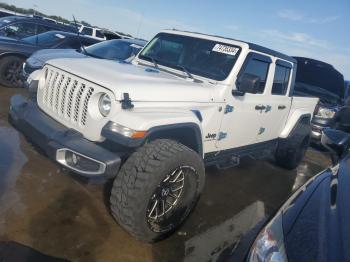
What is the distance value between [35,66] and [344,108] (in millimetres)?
7251

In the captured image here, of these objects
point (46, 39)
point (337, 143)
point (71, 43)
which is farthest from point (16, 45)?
point (337, 143)

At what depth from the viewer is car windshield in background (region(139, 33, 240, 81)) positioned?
4.07 metres

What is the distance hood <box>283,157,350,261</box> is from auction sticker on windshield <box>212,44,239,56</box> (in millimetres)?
2125

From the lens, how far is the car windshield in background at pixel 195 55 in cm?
407

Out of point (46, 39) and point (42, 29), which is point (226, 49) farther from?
point (42, 29)

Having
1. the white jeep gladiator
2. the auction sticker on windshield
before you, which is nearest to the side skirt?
the white jeep gladiator

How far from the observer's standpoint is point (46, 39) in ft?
27.1

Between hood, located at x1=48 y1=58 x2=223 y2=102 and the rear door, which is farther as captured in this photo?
the rear door

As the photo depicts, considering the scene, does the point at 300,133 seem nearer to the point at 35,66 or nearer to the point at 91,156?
the point at 91,156

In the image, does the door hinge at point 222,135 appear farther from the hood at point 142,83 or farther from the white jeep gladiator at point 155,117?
the hood at point 142,83

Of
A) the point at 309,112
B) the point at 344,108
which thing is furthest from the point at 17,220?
the point at 344,108

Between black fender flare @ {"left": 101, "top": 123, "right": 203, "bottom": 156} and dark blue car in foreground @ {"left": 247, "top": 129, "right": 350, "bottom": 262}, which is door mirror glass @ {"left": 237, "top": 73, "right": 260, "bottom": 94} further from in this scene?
dark blue car in foreground @ {"left": 247, "top": 129, "right": 350, "bottom": 262}

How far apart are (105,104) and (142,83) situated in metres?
0.40

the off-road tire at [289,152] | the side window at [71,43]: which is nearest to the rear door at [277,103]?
the off-road tire at [289,152]
